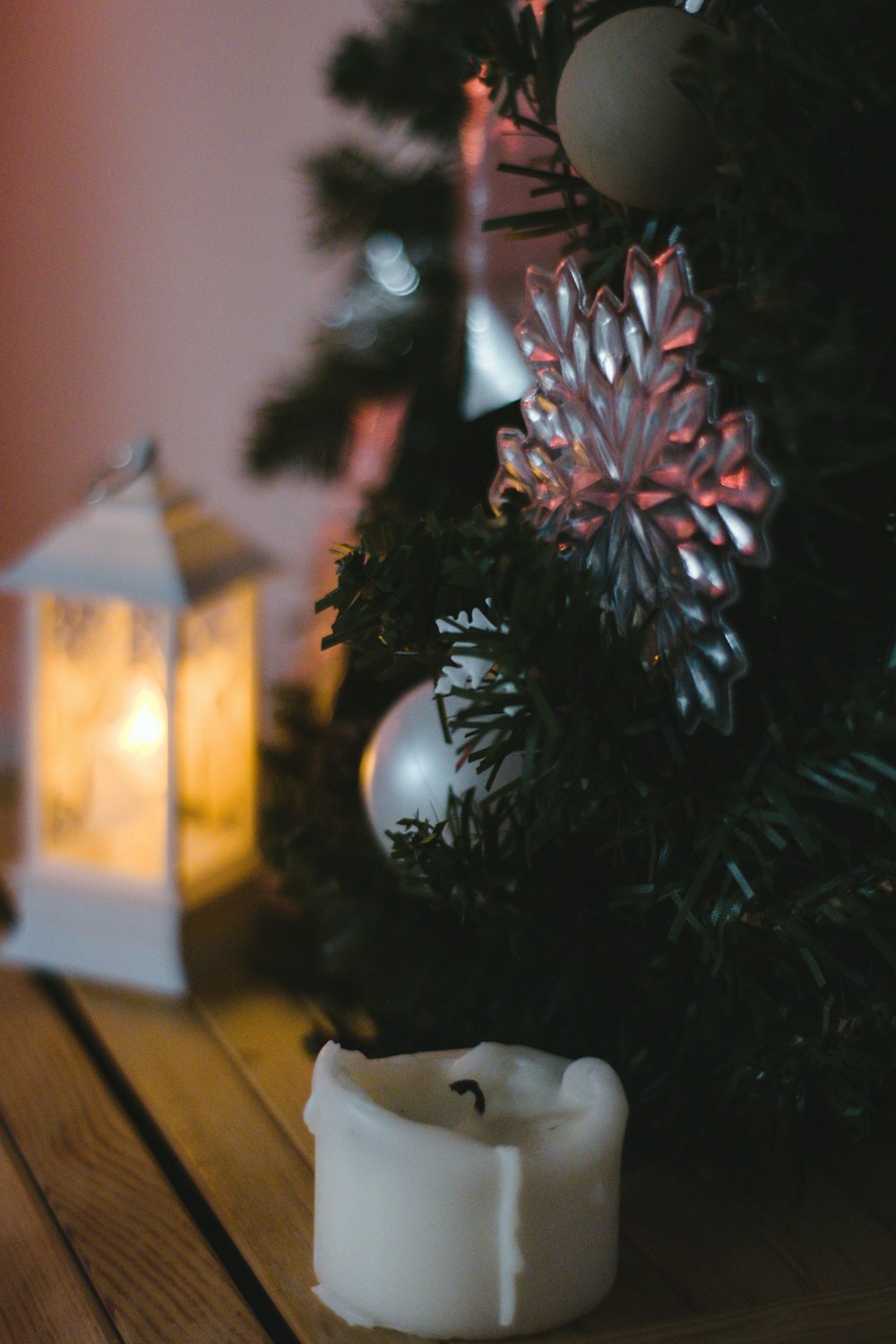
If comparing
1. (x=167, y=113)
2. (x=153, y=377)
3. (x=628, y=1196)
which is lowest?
(x=628, y=1196)

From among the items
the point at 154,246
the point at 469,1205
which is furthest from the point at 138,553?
the point at 154,246

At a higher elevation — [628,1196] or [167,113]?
[167,113]

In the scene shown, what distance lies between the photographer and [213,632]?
2.88 feet

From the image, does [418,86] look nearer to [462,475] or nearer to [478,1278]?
[462,475]

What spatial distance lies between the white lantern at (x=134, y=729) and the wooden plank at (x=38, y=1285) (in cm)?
24

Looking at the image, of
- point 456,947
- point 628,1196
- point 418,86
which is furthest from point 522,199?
point 628,1196

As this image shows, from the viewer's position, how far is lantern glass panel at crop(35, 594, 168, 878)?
0.86 metres

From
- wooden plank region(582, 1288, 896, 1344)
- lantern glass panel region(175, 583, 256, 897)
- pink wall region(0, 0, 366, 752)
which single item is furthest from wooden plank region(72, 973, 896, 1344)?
pink wall region(0, 0, 366, 752)

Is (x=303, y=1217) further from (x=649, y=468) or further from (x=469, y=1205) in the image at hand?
(x=649, y=468)

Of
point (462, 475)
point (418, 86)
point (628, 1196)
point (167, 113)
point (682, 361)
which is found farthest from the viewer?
point (167, 113)

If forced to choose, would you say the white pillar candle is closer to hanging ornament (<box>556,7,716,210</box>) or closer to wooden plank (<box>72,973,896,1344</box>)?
wooden plank (<box>72,973,896,1344</box>)

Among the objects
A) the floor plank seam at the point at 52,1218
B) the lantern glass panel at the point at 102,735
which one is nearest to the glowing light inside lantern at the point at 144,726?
the lantern glass panel at the point at 102,735

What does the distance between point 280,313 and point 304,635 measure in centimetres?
45

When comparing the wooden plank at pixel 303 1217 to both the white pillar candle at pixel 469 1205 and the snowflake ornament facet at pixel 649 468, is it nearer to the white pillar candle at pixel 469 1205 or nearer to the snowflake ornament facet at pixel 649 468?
the white pillar candle at pixel 469 1205
